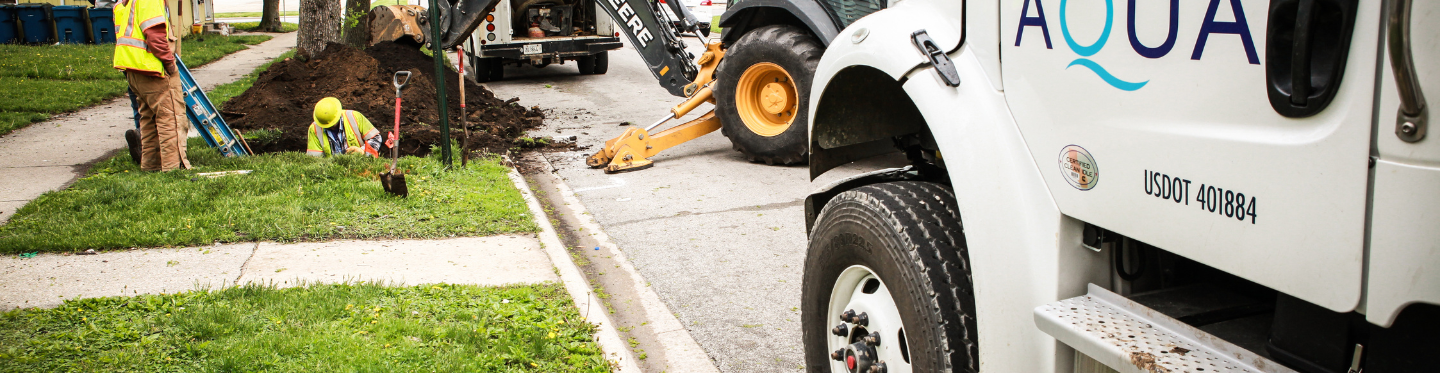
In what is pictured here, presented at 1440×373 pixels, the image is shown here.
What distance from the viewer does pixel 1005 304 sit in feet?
7.34

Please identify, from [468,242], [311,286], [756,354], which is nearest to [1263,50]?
[756,354]

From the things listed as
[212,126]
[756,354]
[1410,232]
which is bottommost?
[756,354]

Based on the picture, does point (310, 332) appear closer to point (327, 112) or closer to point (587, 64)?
point (327, 112)

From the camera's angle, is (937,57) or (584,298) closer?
(937,57)

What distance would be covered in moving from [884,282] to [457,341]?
2.14 meters

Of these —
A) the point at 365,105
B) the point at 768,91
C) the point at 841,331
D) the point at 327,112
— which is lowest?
the point at 365,105

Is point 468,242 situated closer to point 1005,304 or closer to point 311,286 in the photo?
point 311,286

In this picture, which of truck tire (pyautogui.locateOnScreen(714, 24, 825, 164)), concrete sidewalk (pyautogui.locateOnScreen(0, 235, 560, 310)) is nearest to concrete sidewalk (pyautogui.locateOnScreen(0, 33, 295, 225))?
concrete sidewalk (pyautogui.locateOnScreen(0, 235, 560, 310))

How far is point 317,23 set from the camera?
15664mm

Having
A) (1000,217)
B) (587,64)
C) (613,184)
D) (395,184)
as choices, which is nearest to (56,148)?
(395,184)

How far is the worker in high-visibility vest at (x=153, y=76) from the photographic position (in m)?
7.12

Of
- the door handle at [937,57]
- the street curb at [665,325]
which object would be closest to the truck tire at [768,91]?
the street curb at [665,325]

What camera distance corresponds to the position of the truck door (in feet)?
4.88

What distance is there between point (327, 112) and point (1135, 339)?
25.0 ft
